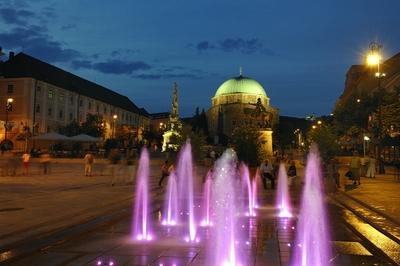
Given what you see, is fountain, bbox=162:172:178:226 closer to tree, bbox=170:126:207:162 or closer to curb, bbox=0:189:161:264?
curb, bbox=0:189:161:264

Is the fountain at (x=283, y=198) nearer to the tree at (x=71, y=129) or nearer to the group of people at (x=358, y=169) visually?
the group of people at (x=358, y=169)

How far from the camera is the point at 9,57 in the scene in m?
77.3

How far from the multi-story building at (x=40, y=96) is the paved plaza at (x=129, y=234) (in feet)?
176

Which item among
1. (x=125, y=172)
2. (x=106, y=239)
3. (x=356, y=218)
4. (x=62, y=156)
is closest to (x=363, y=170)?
(x=125, y=172)

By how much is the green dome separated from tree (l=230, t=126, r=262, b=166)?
334ft

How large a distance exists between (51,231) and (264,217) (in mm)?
5727

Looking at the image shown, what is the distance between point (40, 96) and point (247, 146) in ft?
174

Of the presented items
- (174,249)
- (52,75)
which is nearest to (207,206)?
(174,249)

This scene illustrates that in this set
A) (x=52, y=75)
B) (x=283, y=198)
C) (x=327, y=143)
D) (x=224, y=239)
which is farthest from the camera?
(x=52, y=75)

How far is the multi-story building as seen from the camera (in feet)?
235

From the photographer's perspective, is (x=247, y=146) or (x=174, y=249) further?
(x=247, y=146)

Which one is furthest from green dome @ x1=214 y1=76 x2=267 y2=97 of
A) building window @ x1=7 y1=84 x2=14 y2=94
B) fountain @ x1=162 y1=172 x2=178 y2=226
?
Result: fountain @ x1=162 y1=172 x2=178 y2=226

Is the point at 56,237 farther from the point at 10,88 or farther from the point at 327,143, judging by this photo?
the point at 10,88

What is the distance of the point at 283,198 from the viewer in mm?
18734
